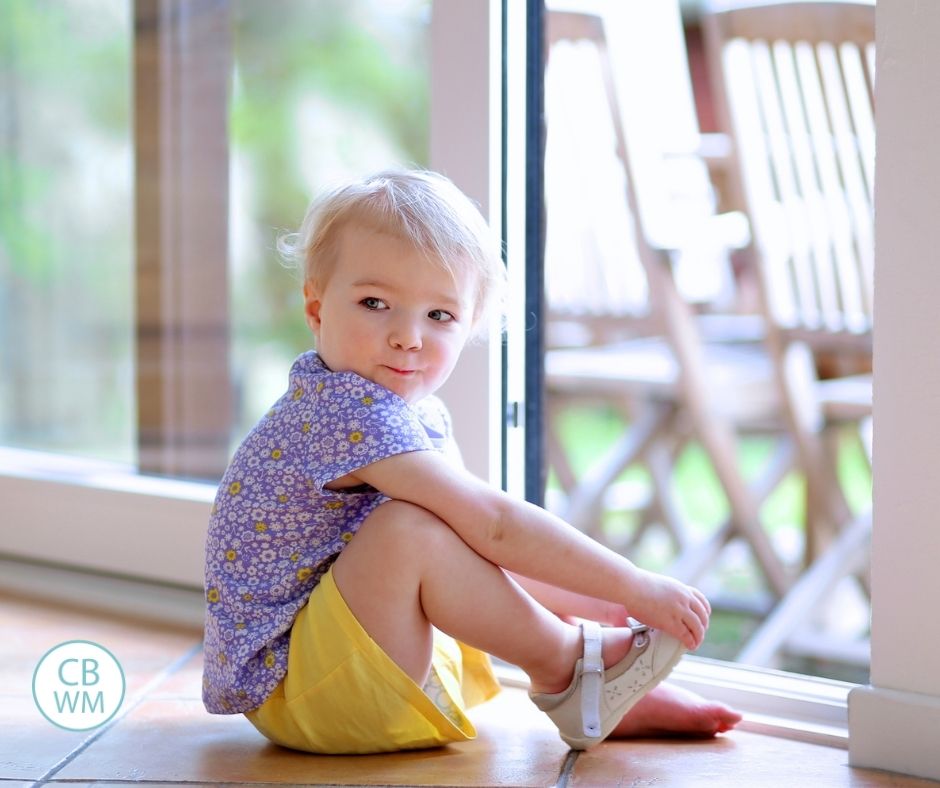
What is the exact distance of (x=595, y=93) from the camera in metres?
2.45

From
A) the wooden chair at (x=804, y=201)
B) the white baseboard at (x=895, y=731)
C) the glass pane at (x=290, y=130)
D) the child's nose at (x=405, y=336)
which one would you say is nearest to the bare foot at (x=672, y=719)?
the white baseboard at (x=895, y=731)

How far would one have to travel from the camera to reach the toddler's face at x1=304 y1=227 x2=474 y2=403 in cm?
93

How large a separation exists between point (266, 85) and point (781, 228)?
3.36 ft

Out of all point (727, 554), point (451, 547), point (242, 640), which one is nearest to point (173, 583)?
point (242, 640)

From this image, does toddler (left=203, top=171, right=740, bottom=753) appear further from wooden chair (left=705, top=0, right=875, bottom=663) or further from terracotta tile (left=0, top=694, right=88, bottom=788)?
wooden chair (left=705, top=0, right=875, bottom=663)

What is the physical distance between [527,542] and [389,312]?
8.3 inches

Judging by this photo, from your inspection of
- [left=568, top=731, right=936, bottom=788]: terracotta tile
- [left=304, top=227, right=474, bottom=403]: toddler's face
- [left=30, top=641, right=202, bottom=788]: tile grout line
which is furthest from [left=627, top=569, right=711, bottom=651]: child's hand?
[left=30, top=641, right=202, bottom=788]: tile grout line

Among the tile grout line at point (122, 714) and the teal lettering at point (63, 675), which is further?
the teal lettering at point (63, 675)

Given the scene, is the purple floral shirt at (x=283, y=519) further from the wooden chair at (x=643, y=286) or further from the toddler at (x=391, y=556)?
the wooden chair at (x=643, y=286)

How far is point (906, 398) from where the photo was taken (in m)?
0.87

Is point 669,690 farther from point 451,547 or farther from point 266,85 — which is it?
point 266,85

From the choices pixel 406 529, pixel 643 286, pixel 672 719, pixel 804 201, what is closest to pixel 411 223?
pixel 406 529

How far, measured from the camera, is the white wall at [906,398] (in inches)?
33.5
